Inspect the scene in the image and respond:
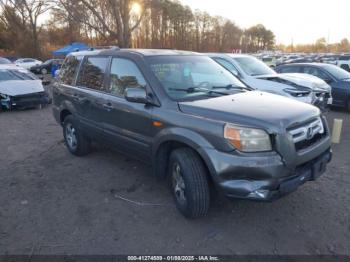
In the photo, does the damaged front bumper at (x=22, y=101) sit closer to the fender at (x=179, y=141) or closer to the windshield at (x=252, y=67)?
the windshield at (x=252, y=67)

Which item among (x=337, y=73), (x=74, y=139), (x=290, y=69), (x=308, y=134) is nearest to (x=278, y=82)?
(x=337, y=73)

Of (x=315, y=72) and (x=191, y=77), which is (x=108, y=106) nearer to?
(x=191, y=77)

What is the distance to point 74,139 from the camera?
5.68m

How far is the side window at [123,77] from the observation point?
13.0 ft

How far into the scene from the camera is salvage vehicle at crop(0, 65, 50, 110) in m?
10.4

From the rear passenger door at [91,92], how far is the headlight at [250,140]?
2294mm

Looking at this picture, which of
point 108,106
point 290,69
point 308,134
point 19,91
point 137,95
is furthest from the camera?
point 290,69

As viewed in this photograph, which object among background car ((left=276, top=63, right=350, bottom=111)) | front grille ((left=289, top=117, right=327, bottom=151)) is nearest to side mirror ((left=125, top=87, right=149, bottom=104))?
front grille ((left=289, top=117, right=327, bottom=151))

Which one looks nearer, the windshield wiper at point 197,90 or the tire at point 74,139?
the windshield wiper at point 197,90

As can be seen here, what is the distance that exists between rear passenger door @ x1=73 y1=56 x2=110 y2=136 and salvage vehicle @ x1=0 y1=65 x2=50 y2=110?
21.0 ft

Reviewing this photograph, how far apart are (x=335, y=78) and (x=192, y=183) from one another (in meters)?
8.44

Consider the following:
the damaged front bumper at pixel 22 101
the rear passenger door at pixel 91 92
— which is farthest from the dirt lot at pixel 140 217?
the damaged front bumper at pixel 22 101

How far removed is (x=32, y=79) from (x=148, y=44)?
39.4 metres

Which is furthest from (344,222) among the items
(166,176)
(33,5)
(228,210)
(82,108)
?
(33,5)
